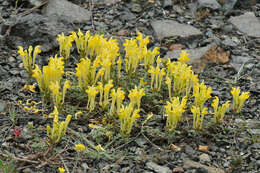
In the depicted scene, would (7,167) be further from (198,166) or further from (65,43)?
(65,43)

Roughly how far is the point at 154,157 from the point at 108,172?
0.50 meters

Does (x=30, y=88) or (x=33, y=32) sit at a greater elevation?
(x=33, y=32)

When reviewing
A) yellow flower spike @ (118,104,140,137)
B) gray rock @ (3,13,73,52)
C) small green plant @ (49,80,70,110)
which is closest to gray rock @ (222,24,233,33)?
gray rock @ (3,13,73,52)

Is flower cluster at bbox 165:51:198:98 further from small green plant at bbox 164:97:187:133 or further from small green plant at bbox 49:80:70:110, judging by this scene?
small green plant at bbox 49:80:70:110

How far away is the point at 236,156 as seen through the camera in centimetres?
385

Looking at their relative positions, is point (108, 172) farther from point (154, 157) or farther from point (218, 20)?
point (218, 20)

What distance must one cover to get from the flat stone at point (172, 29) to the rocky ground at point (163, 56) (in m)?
0.02

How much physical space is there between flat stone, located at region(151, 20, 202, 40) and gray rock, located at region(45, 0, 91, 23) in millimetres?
1181

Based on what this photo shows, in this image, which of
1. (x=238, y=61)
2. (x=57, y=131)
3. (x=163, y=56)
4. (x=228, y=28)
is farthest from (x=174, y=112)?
(x=228, y=28)

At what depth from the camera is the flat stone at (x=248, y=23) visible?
6331 mm

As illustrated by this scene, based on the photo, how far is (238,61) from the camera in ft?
18.5

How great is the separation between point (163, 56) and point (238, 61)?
1116 millimetres

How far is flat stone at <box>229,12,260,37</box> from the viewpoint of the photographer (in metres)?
6.33

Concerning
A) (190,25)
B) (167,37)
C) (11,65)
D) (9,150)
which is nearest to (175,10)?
(190,25)
